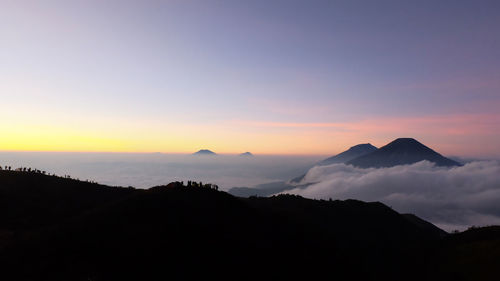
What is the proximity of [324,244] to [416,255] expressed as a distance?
20.2 metres

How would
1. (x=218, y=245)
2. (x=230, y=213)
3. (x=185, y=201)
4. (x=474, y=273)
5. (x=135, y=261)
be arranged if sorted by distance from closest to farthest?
1. (x=135, y=261)
2. (x=218, y=245)
3. (x=474, y=273)
4. (x=185, y=201)
5. (x=230, y=213)

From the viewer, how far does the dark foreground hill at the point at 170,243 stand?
2555 cm

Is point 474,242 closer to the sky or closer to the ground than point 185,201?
closer to the ground

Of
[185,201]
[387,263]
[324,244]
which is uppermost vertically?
[185,201]

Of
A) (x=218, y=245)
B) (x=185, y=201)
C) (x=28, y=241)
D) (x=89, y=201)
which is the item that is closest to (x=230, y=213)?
(x=185, y=201)

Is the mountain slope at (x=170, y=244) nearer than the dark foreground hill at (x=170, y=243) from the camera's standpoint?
Yes

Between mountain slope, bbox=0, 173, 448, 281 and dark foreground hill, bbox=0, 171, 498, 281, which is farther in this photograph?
dark foreground hill, bbox=0, 171, 498, 281

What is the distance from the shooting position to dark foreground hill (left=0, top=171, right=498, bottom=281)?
25547mm

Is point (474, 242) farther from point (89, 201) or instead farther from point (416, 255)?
point (89, 201)

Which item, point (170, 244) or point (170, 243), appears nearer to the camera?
point (170, 244)

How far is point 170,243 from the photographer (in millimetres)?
29625

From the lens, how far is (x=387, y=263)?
5450 centimetres

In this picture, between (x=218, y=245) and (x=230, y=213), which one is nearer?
(x=218, y=245)

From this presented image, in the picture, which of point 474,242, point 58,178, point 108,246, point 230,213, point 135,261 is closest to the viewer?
point 135,261
